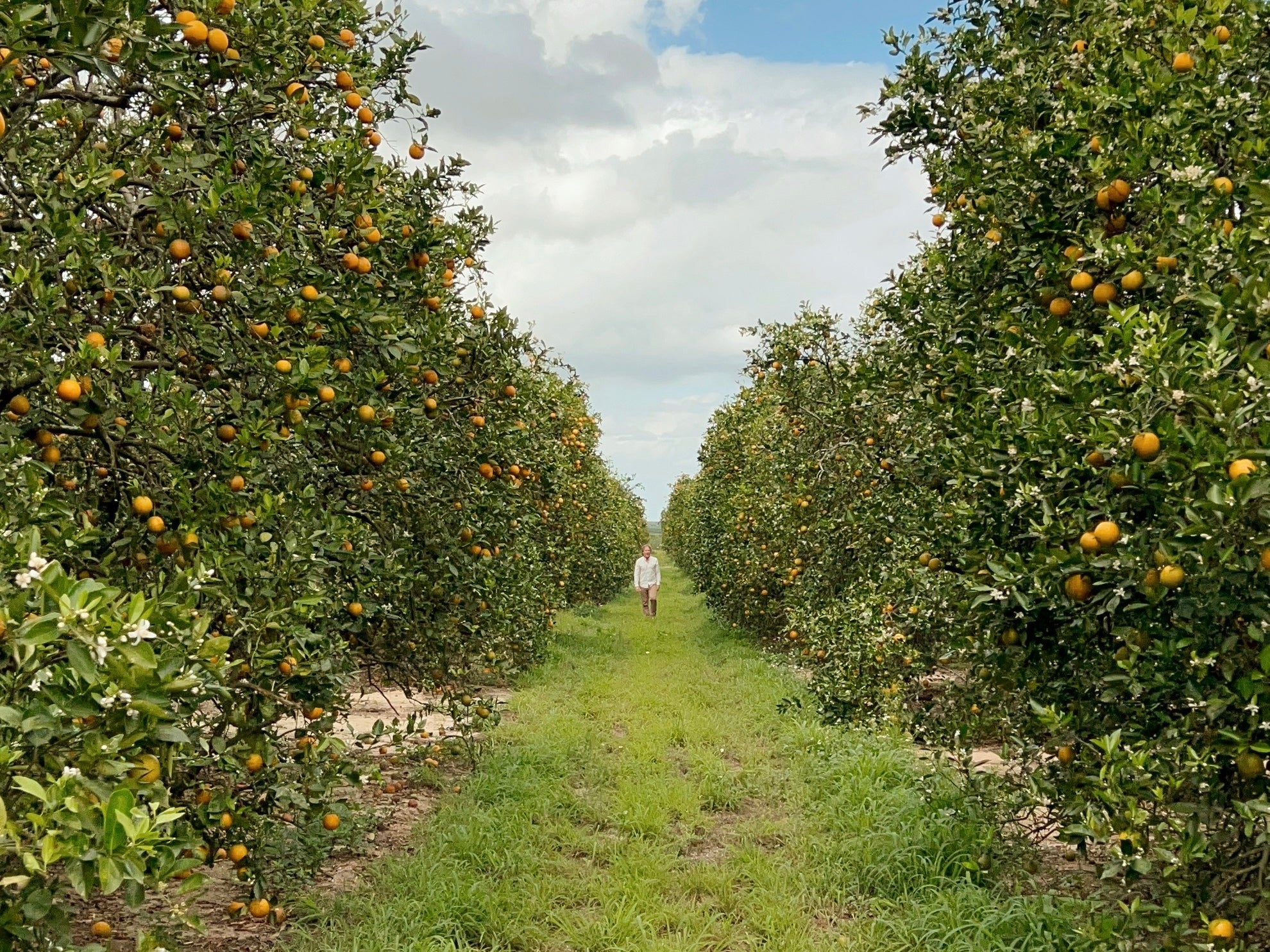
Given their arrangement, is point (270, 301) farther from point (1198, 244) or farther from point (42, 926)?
point (1198, 244)

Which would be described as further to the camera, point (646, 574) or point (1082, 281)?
point (646, 574)

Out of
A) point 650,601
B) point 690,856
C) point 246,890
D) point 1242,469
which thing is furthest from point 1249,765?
point 650,601

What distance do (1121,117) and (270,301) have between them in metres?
3.04

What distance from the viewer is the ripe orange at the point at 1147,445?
7.79 feet

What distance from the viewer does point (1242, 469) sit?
216cm

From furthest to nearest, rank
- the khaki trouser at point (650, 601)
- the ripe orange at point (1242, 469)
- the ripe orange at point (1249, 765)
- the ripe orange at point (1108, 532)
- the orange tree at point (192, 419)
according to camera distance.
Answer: the khaki trouser at point (650, 601) < the ripe orange at point (1108, 532) < the ripe orange at point (1249, 765) < the ripe orange at point (1242, 469) < the orange tree at point (192, 419)

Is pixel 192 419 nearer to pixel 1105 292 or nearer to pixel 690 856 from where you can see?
pixel 1105 292

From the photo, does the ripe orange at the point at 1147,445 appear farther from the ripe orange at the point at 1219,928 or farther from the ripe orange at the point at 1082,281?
the ripe orange at the point at 1219,928

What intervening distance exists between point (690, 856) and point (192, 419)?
3608 mm

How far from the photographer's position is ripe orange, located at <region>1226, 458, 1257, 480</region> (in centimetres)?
215

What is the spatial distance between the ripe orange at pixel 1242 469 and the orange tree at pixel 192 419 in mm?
2357

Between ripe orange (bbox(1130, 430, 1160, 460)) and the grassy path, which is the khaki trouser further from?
ripe orange (bbox(1130, 430, 1160, 460))

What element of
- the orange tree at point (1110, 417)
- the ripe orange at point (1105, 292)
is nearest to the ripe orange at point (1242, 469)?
the orange tree at point (1110, 417)

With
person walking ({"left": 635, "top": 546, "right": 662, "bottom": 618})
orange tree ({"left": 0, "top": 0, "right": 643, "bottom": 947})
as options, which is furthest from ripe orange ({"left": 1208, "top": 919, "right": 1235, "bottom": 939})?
person walking ({"left": 635, "top": 546, "right": 662, "bottom": 618})
